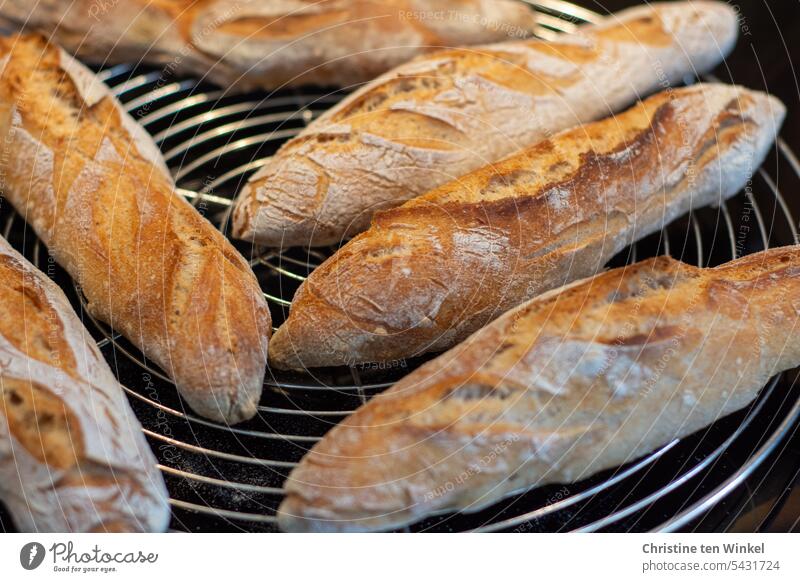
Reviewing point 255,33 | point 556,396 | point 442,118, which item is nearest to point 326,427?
point 556,396

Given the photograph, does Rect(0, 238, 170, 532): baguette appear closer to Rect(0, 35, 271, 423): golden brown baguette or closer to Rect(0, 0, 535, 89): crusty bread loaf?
Rect(0, 35, 271, 423): golden brown baguette
